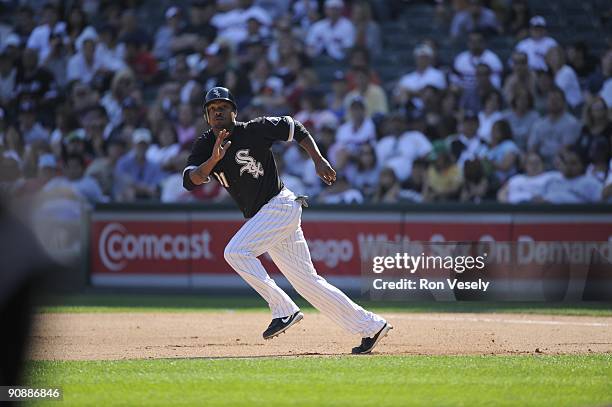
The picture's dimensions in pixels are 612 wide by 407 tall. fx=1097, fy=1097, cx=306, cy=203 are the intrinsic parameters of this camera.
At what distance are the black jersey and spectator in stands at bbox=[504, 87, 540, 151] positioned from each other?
819cm

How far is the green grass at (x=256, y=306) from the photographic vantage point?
14.1 metres

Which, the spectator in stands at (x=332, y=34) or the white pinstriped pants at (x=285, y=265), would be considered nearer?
the white pinstriped pants at (x=285, y=265)

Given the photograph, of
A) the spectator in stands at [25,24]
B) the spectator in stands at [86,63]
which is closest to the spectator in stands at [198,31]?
the spectator in stands at [86,63]

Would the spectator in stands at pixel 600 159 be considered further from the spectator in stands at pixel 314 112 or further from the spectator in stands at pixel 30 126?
the spectator in stands at pixel 30 126

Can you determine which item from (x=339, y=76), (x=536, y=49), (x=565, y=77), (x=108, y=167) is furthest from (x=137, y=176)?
(x=565, y=77)

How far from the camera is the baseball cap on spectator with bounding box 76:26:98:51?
71.6ft

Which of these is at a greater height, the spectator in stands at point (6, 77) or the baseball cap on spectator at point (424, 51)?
the baseball cap on spectator at point (424, 51)

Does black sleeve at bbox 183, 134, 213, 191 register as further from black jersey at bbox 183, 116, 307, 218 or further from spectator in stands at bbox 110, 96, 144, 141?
spectator in stands at bbox 110, 96, 144, 141

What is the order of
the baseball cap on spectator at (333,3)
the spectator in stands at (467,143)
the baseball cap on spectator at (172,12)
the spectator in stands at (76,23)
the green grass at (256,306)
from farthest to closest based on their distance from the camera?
1. the spectator in stands at (76,23)
2. the baseball cap on spectator at (172,12)
3. the baseball cap on spectator at (333,3)
4. the spectator in stands at (467,143)
5. the green grass at (256,306)

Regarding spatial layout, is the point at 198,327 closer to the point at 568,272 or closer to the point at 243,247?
the point at 243,247

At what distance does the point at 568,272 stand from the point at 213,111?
23.8ft

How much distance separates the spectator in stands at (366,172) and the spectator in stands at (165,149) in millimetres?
3222

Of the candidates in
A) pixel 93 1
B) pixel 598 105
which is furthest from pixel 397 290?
pixel 93 1

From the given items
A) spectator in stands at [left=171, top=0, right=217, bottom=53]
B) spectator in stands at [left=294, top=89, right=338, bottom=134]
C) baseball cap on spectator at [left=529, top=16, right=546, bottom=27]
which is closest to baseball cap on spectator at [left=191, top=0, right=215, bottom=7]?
spectator in stands at [left=171, top=0, right=217, bottom=53]
